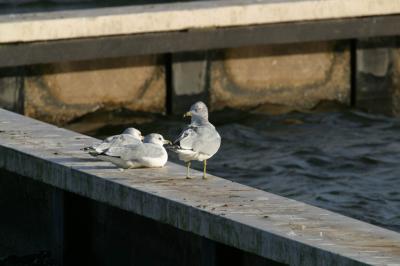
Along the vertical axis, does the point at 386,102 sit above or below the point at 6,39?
below

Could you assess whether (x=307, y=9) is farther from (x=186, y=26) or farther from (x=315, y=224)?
(x=315, y=224)

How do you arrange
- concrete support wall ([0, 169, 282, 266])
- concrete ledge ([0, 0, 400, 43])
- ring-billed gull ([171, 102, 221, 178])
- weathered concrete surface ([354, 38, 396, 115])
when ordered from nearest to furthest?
concrete support wall ([0, 169, 282, 266]), ring-billed gull ([171, 102, 221, 178]), concrete ledge ([0, 0, 400, 43]), weathered concrete surface ([354, 38, 396, 115])

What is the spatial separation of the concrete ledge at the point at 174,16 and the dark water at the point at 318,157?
1.16 meters

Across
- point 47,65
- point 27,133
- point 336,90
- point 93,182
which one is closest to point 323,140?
point 336,90

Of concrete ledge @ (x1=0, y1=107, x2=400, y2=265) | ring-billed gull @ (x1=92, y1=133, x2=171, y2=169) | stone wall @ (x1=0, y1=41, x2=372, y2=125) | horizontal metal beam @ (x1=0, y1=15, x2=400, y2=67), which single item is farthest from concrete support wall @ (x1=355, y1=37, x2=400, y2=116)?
ring-billed gull @ (x1=92, y1=133, x2=171, y2=169)

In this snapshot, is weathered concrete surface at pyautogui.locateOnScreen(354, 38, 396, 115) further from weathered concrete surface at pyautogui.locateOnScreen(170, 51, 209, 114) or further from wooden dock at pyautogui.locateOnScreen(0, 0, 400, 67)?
weathered concrete surface at pyautogui.locateOnScreen(170, 51, 209, 114)

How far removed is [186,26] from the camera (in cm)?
1547

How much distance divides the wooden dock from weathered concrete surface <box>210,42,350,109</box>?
0.39 m

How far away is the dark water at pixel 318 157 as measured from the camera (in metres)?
12.9

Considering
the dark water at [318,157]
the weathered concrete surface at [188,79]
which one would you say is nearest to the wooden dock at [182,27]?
the weathered concrete surface at [188,79]

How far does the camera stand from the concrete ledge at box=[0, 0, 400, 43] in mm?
14547

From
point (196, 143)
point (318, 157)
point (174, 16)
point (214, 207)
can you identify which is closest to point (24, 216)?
point (196, 143)

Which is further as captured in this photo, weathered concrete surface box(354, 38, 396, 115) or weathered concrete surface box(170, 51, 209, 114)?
weathered concrete surface box(354, 38, 396, 115)

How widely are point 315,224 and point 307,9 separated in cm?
864
